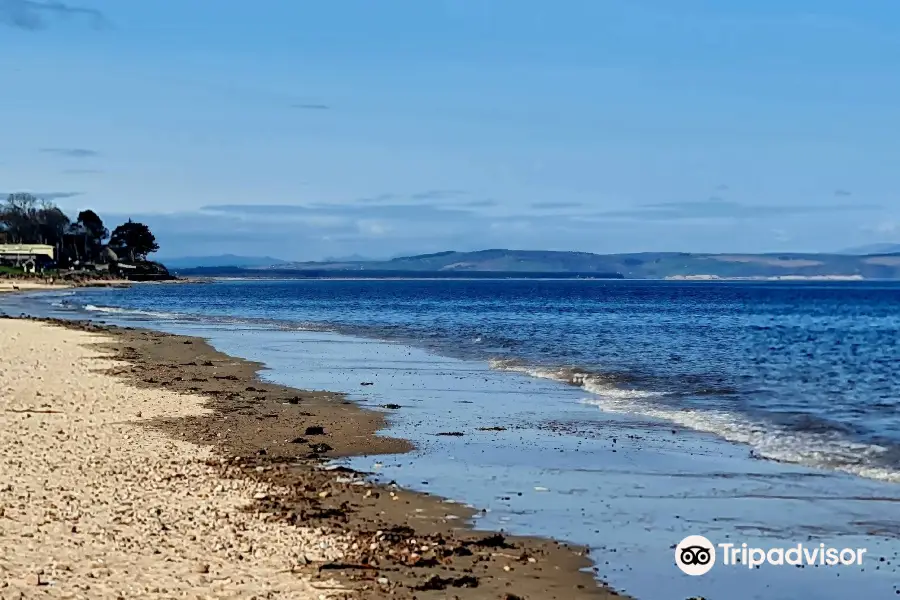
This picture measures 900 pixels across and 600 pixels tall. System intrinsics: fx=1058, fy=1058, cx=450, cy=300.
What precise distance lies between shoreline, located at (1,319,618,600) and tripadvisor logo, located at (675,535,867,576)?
99cm

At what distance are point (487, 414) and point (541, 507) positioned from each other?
28.6 feet

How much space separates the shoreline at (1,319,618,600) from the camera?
947 cm

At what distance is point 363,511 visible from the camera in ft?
39.8

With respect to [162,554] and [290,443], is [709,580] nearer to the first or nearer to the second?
[162,554]

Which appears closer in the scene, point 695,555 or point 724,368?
point 695,555

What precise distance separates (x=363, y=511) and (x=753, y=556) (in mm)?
4331

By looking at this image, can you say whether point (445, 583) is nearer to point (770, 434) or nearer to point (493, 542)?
point (493, 542)

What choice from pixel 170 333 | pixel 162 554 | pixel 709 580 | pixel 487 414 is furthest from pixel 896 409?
pixel 170 333

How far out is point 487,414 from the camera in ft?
69.8

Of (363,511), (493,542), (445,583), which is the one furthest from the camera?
(363,511)

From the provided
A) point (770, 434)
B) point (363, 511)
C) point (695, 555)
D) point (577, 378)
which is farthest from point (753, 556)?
point (577, 378)

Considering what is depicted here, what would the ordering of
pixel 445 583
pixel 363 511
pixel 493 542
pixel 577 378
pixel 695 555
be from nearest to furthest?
pixel 445 583 < pixel 695 555 < pixel 493 542 < pixel 363 511 < pixel 577 378

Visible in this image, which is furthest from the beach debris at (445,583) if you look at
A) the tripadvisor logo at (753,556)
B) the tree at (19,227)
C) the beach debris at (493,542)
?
the tree at (19,227)

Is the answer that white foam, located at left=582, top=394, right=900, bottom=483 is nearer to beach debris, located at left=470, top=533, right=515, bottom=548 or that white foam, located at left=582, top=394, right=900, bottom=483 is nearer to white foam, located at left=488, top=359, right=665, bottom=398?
white foam, located at left=488, top=359, right=665, bottom=398
